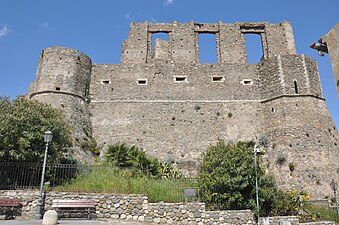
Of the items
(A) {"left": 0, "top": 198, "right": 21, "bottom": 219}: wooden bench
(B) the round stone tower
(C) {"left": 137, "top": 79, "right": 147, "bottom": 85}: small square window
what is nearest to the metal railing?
(A) {"left": 0, "top": 198, "right": 21, "bottom": 219}: wooden bench

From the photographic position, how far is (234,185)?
38.2 ft

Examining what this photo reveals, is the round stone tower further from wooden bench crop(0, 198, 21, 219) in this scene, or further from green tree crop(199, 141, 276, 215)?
green tree crop(199, 141, 276, 215)

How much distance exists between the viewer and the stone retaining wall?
1095cm

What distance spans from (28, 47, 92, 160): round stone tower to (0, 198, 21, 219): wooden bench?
761cm

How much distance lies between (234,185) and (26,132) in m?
9.32

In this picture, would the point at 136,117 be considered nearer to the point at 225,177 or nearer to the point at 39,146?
the point at 39,146

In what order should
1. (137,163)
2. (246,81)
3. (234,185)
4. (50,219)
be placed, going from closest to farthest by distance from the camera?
1. (50,219)
2. (234,185)
3. (137,163)
4. (246,81)

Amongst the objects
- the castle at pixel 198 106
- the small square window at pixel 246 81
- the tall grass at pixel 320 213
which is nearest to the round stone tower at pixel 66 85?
the castle at pixel 198 106


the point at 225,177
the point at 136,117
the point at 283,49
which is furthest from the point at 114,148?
the point at 283,49

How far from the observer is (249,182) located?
11875 millimetres

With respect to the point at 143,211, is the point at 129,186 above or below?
above

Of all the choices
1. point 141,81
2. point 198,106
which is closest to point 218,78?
point 198,106

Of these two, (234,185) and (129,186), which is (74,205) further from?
(234,185)

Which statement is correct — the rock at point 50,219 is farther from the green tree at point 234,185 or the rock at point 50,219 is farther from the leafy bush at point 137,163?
the green tree at point 234,185
